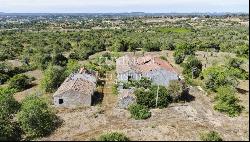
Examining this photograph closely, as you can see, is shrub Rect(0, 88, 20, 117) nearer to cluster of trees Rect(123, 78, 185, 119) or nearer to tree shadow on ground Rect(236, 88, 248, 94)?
cluster of trees Rect(123, 78, 185, 119)

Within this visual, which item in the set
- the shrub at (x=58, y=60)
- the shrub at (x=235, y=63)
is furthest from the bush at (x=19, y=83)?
the shrub at (x=235, y=63)

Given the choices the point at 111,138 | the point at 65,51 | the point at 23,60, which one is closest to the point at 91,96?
the point at 111,138

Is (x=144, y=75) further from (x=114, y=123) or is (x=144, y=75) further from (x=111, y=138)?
(x=111, y=138)

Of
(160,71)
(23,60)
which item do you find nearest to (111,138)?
(160,71)

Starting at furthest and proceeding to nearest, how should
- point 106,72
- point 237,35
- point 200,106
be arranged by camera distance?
point 237,35 < point 106,72 < point 200,106

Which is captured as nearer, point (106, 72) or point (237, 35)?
point (106, 72)

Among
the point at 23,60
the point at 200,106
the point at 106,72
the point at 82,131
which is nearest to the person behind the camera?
the point at 82,131

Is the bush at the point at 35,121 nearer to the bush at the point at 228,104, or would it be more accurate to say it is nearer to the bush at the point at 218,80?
the bush at the point at 228,104
